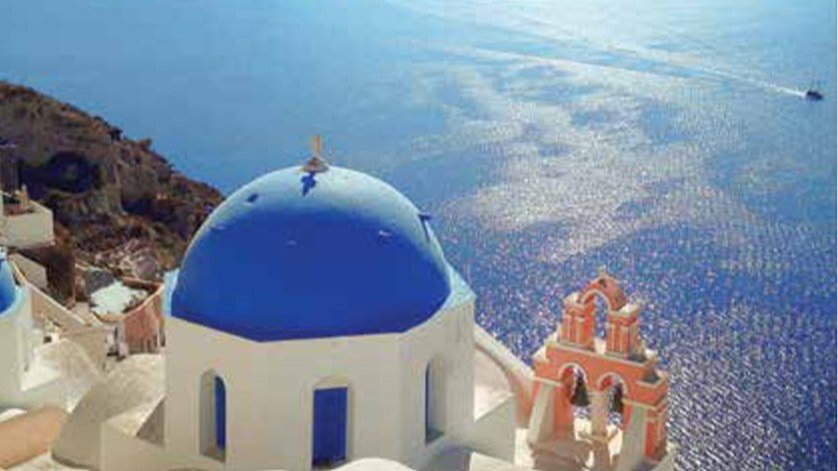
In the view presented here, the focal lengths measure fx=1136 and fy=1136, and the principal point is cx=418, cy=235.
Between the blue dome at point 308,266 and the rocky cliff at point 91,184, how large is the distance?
1938cm

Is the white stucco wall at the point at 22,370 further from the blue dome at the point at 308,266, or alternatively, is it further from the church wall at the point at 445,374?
the church wall at the point at 445,374

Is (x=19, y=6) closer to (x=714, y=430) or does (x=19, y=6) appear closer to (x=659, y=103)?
(x=659, y=103)

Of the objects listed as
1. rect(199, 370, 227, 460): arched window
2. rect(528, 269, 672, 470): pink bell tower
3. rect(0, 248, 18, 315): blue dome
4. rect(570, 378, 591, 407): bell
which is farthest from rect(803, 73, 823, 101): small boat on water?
rect(199, 370, 227, 460): arched window

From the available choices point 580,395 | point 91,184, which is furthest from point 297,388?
point 91,184

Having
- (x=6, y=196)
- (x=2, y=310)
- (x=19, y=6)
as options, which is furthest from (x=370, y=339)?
(x=19, y=6)

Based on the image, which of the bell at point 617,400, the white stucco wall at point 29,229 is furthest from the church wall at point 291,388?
the white stucco wall at point 29,229

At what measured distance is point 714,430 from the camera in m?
24.0

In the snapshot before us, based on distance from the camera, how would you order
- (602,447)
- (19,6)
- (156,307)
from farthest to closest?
1. (19,6)
2. (156,307)
3. (602,447)

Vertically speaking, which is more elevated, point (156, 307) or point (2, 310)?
point (2, 310)

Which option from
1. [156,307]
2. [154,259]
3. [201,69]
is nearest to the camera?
[156,307]

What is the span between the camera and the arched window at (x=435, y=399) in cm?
903

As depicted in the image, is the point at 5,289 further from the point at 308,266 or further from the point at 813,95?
the point at 813,95

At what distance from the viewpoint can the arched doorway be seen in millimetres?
8555

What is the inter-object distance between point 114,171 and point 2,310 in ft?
73.6
